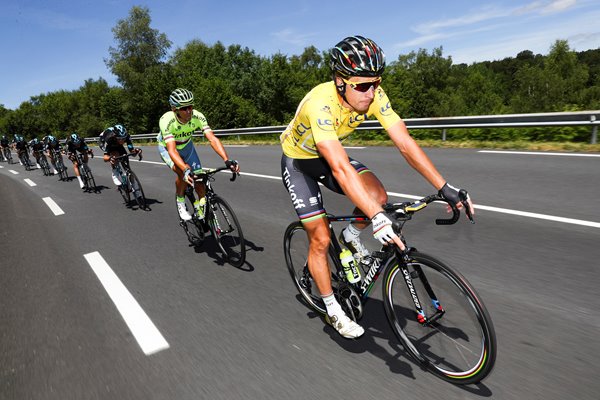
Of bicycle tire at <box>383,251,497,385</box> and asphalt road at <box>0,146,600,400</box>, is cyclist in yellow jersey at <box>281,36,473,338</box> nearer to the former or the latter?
bicycle tire at <box>383,251,497,385</box>

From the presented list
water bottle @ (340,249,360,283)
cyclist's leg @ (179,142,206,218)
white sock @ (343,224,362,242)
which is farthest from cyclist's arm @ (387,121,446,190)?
cyclist's leg @ (179,142,206,218)

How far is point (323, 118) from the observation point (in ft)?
8.98

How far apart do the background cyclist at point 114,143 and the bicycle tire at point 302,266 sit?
246 inches

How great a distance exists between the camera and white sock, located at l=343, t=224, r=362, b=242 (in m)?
3.24

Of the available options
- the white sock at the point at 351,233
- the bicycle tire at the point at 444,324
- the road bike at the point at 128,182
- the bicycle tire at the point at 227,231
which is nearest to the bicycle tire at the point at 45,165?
the road bike at the point at 128,182

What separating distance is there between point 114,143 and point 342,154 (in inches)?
327

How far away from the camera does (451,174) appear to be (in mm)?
8258

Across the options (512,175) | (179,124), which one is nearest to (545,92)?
A: (512,175)

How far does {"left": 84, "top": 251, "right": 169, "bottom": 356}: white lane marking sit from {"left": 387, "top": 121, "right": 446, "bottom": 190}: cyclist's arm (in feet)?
7.96

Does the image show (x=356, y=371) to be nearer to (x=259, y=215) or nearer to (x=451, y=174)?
(x=259, y=215)

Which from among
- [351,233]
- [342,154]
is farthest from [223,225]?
[342,154]

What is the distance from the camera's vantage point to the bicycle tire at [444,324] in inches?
92.4

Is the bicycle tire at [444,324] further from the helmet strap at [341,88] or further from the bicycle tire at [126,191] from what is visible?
the bicycle tire at [126,191]

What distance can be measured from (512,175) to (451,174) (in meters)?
1.13
